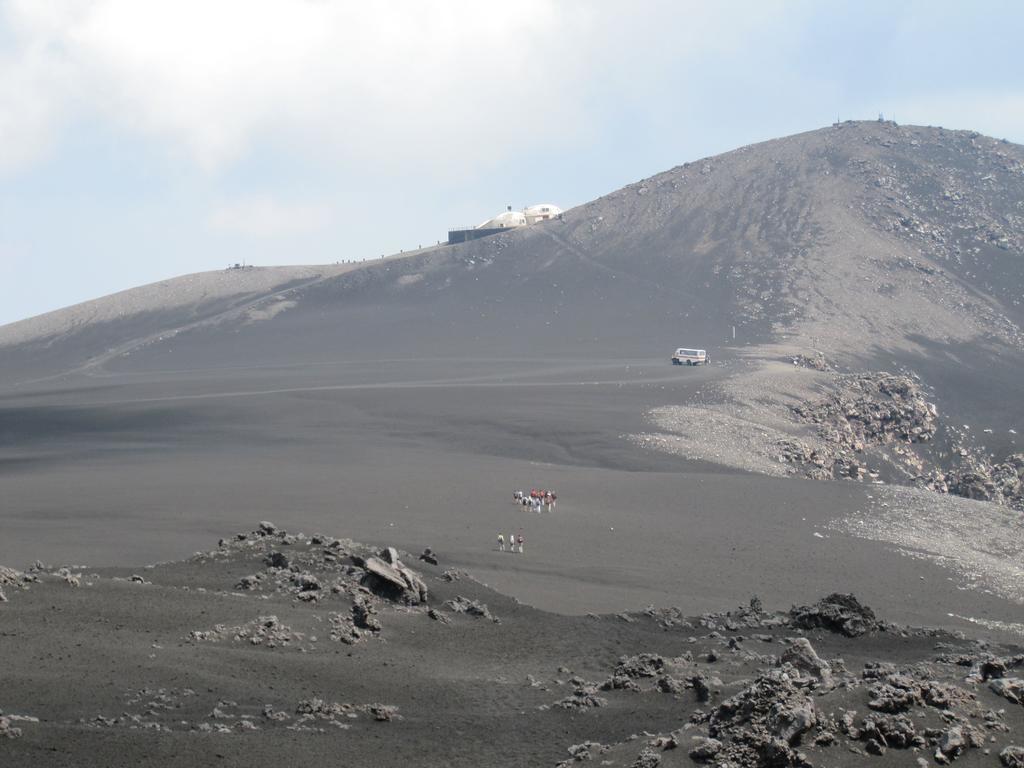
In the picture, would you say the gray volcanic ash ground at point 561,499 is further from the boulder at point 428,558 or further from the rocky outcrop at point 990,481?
the boulder at point 428,558

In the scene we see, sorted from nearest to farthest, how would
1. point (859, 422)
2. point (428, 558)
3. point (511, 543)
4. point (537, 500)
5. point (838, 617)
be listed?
point (838, 617) < point (428, 558) < point (511, 543) < point (537, 500) < point (859, 422)

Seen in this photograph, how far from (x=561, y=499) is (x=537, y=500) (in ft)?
5.94

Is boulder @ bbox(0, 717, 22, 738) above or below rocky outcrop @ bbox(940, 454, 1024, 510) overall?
above

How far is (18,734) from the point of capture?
1297 centimetres

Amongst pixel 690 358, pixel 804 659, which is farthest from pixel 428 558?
pixel 690 358

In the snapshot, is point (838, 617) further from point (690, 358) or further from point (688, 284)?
point (688, 284)

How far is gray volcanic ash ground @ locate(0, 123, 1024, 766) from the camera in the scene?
47.5ft

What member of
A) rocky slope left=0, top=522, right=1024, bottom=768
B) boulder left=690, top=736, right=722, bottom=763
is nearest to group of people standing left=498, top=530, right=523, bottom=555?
rocky slope left=0, top=522, right=1024, bottom=768

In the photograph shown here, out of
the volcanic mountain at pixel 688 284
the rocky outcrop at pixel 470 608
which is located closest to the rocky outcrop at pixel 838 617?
the rocky outcrop at pixel 470 608

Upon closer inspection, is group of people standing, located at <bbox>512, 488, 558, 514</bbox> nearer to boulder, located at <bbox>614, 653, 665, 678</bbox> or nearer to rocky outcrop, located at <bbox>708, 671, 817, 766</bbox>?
boulder, located at <bbox>614, 653, 665, 678</bbox>

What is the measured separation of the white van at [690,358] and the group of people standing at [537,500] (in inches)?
1294

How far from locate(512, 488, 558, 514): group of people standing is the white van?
32879 mm

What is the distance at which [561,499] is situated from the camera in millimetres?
36344

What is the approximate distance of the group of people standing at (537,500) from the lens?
34.6 m
